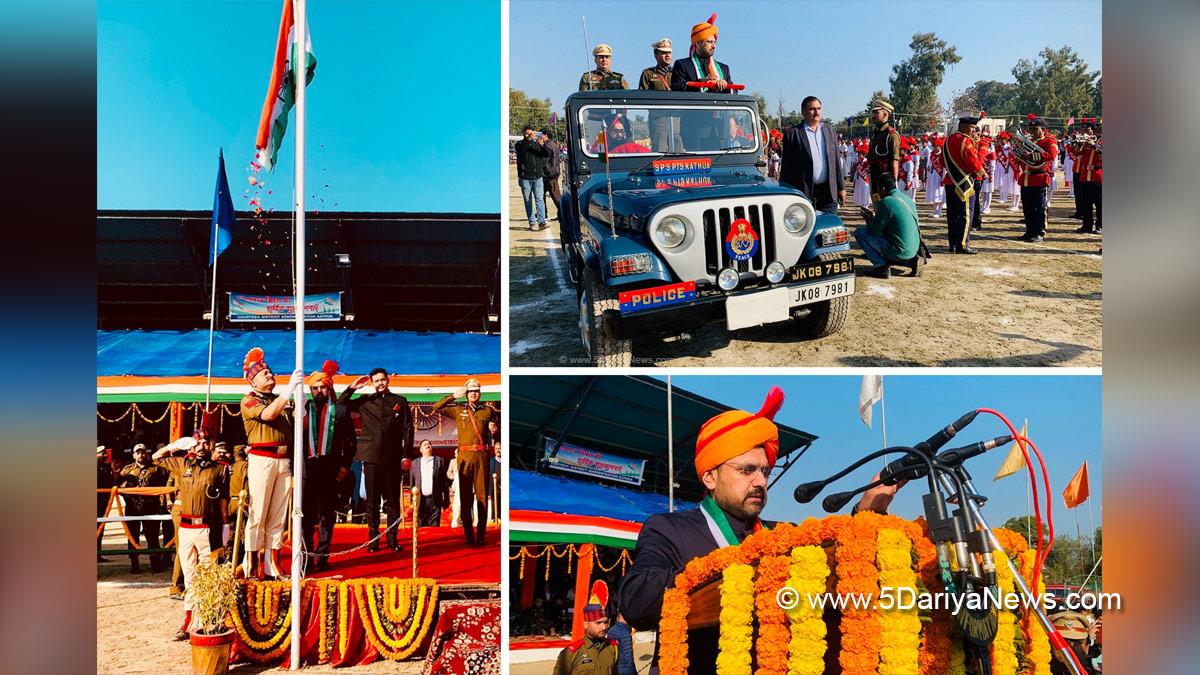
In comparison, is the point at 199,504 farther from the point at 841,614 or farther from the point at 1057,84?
the point at 1057,84

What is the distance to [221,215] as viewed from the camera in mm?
5051

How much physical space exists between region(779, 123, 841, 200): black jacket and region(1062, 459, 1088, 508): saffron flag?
7.16 ft

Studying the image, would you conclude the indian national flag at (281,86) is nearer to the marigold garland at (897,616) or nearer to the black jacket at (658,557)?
the black jacket at (658,557)

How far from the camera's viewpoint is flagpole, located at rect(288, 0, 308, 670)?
4.73 metres

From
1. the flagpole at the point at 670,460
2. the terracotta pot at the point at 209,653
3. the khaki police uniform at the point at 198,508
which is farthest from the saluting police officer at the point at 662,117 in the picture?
the terracotta pot at the point at 209,653

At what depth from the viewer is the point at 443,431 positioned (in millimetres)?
5234

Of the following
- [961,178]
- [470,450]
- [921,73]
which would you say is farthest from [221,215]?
[961,178]

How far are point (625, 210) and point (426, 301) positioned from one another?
1.47 meters

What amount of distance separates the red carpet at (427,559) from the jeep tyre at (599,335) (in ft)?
4.96

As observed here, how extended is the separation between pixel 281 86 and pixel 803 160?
10.5 ft

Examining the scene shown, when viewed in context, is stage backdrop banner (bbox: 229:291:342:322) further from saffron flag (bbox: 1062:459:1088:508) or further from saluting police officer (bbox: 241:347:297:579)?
saffron flag (bbox: 1062:459:1088:508)
